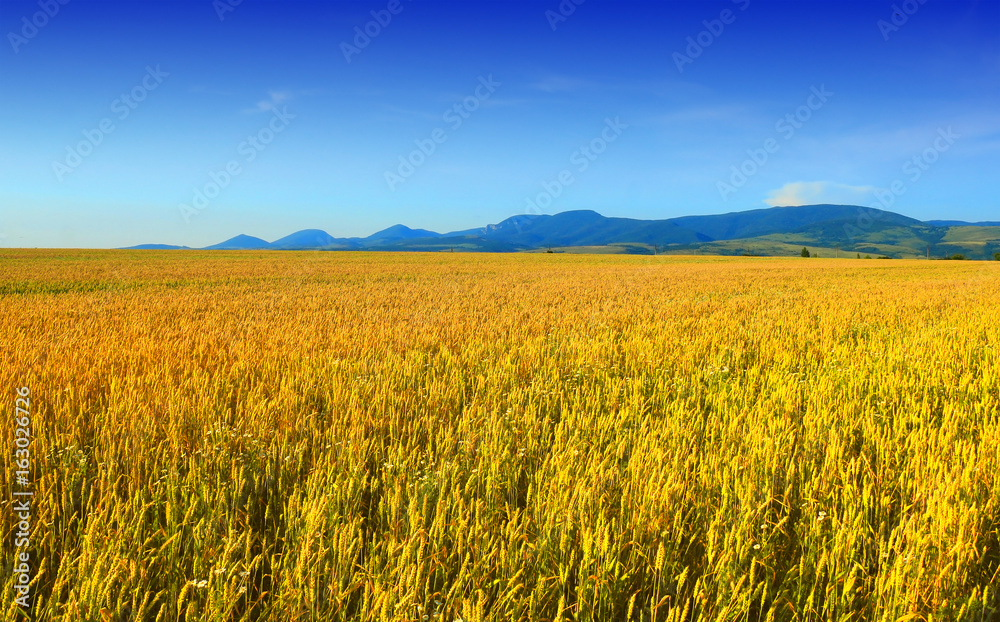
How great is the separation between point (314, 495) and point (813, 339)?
7700 mm

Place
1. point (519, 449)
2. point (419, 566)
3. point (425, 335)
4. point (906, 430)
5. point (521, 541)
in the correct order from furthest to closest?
point (425, 335) < point (906, 430) < point (519, 449) < point (521, 541) < point (419, 566)

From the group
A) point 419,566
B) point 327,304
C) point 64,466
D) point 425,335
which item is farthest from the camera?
point 327,304

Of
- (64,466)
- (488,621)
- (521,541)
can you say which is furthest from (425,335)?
(488,621)

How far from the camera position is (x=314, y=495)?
2.58 meters

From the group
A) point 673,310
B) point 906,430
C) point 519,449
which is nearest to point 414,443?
point 519,449

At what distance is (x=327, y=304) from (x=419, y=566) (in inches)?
429

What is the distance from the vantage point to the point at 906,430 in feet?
12.1

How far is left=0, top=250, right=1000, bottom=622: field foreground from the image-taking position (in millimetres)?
1958

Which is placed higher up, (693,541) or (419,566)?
(419,566)

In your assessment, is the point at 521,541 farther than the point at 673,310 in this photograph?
No

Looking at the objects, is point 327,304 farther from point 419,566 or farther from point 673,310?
point 419,566

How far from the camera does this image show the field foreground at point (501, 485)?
6.42 feet

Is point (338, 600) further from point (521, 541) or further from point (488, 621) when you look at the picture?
point (521, 541)

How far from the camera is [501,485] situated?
2.80 meters
